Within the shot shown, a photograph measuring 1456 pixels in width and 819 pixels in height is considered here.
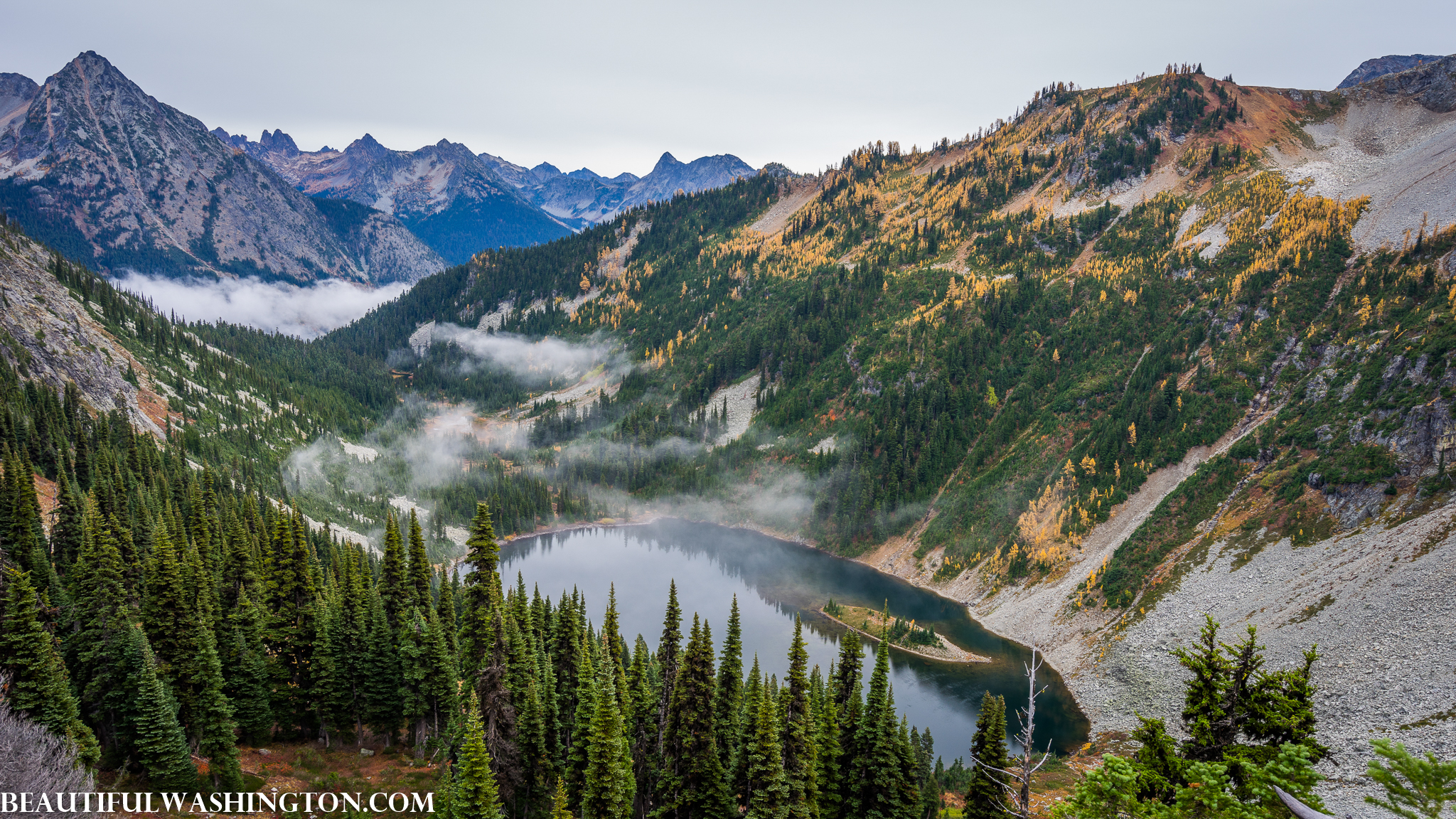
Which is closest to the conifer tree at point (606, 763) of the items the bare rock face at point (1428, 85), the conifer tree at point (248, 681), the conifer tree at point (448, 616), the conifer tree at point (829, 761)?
the conifer tree at point (829, 761)

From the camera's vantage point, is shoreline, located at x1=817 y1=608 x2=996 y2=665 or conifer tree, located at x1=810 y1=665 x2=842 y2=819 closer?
conifer tree, located at x1=810 y1=665 x2=842 y2=819

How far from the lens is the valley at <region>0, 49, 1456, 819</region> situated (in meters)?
40.9

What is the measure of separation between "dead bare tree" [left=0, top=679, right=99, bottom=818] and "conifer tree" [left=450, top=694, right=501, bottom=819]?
44.2 feet

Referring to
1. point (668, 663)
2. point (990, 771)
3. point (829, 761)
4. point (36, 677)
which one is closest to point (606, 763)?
point (668, 663)

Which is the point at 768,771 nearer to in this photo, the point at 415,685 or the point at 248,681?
the point at 415,685

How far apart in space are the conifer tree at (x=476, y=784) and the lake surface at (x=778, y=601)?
2627 cm

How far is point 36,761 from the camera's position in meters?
25.5

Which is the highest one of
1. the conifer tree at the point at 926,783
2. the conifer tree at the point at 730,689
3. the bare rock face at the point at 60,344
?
the bare rock face at the point at 60,344

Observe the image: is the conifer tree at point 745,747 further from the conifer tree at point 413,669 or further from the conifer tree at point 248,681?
the conifer tree at point 248,681

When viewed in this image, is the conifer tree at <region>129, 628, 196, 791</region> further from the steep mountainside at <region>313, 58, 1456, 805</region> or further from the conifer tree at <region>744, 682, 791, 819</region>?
the steep mountainside at <region>313, 58, 1456, 805</region>

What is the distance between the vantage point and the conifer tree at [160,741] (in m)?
35.5

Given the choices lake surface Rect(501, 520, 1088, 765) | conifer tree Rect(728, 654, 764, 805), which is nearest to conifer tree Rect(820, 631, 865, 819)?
conifer tree Rect(728, 654, 764, 805)

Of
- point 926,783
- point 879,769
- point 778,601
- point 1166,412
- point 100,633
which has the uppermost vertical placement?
point 1166,412

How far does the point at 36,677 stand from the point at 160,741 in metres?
6.49
